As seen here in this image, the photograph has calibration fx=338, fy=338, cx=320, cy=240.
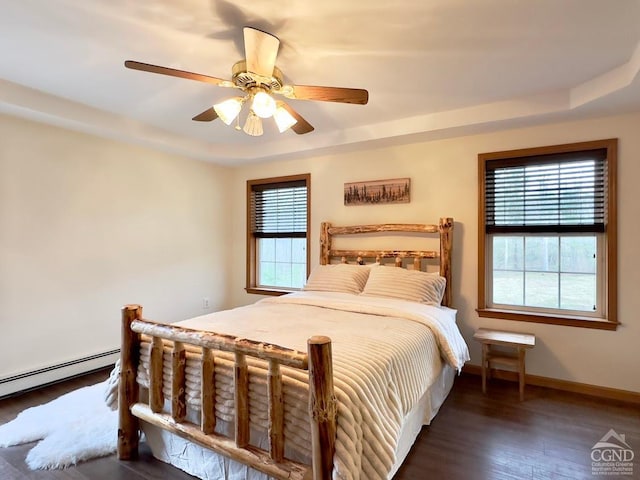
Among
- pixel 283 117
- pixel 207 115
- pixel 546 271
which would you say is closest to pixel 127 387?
pixel 207 115

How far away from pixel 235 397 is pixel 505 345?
7.29 ft

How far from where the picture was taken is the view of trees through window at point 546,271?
9.21 ft

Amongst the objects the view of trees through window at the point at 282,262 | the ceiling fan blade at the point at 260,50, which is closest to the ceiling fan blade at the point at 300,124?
the ceiling fan blade at the point at 260,50

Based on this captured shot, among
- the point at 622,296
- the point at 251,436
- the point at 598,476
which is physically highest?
the point at 622,296

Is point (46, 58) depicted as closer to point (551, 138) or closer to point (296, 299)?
point (296, 299)

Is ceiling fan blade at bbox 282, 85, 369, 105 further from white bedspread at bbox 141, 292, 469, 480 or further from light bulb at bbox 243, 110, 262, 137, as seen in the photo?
white bedspread at bbox 141, 292, 469, 480

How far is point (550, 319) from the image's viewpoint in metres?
2.83

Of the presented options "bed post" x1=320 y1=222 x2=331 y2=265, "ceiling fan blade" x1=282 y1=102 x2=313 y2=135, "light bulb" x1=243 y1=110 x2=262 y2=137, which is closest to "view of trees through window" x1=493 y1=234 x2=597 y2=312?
"bed post" x1=320 y1=222 x2=331 y2=265

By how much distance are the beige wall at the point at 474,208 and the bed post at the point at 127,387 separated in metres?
2.36

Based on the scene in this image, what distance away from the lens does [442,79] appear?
7.84 ft

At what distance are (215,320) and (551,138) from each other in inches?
120

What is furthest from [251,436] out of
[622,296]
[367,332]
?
[622,296]

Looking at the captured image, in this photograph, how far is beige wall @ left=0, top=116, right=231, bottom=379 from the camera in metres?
2.71

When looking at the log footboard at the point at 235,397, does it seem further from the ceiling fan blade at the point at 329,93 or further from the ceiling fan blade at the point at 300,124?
the ceiling fan blade at the point at 300,124
